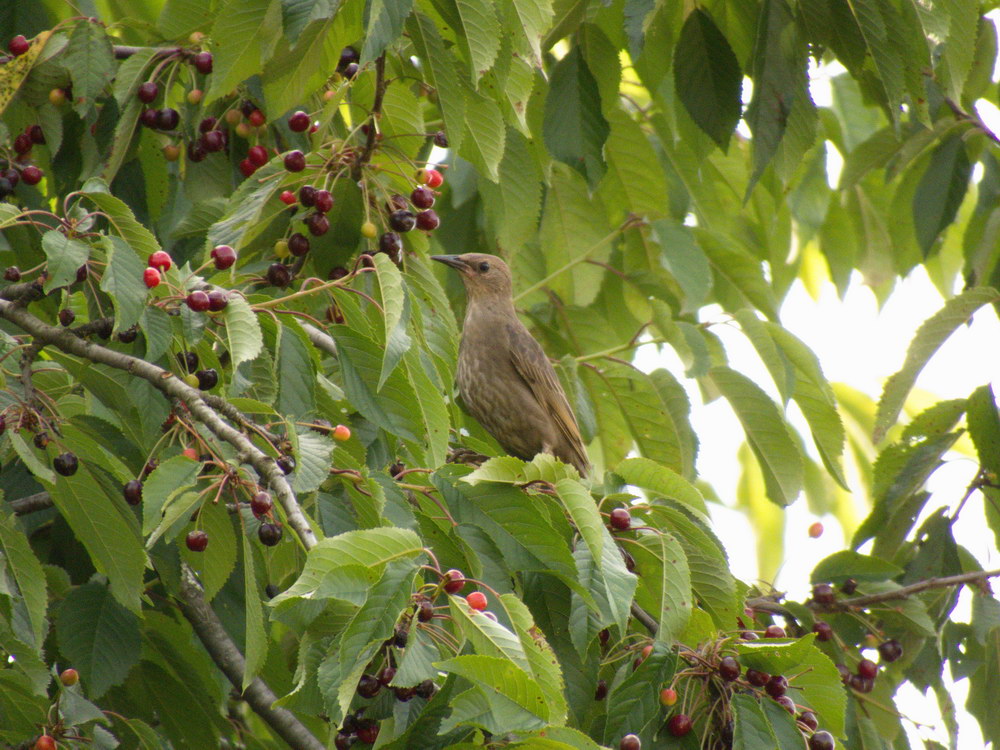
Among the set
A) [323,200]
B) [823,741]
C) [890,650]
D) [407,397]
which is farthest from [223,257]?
[890,650]

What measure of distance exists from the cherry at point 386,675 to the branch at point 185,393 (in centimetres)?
33

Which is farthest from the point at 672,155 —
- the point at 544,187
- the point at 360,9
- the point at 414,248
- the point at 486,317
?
the point at 360,9

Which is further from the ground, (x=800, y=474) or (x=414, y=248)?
(x=414, y=248)

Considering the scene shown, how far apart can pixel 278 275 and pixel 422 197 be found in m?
0.53

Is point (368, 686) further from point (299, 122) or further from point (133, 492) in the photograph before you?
point (299, 122)

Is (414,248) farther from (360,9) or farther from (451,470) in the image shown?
(451,470)

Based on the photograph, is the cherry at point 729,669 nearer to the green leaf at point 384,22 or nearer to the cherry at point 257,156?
the green leaf at point 384,22

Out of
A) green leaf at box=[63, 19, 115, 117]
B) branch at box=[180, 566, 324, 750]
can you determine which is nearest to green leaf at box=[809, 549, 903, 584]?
branch at box=[180, 566, 324, 750]

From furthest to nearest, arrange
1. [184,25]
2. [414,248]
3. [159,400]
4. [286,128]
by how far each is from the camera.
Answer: [286,128]
[184,25]
[414,248]
[159,400]

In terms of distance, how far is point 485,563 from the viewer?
286 cm

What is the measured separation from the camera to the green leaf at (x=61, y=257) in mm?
2738

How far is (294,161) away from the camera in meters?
3.53

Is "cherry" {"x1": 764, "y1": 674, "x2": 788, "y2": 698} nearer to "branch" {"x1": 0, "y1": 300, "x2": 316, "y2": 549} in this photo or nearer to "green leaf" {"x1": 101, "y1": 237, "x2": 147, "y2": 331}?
"branch" {"x1": 0, "y1": 300, "x2": 316, "y2": 549}

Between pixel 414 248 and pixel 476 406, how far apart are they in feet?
6.97
